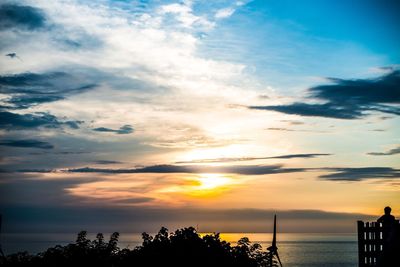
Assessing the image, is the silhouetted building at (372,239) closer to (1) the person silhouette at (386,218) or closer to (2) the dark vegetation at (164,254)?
(1) the person silhouette at (386,218)

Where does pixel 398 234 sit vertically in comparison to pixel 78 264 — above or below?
above

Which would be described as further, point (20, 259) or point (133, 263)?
point (20, 259)

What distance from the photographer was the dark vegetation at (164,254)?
28.4m

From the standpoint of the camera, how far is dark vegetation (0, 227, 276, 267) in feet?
93.3

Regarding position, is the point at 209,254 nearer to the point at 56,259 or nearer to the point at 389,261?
the point at 56,259

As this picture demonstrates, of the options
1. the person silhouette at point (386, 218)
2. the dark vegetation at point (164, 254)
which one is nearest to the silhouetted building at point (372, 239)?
the person silhouette at point (386, 218)

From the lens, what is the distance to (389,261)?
38.2ft

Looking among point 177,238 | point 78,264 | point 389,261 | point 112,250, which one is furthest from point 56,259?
point 389,261

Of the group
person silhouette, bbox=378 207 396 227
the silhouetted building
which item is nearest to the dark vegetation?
the silhouetted building

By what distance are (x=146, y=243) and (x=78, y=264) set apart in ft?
17.1

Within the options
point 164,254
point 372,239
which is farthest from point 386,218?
point 164,254

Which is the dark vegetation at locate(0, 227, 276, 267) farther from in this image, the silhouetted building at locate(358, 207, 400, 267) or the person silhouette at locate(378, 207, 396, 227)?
the person silhouette at locate(378, 207, 396, 227)

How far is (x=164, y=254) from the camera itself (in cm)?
2877

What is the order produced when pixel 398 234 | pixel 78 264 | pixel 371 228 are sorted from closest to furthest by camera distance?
pixel 398 234
pixel 371 228
pixel 78 264
